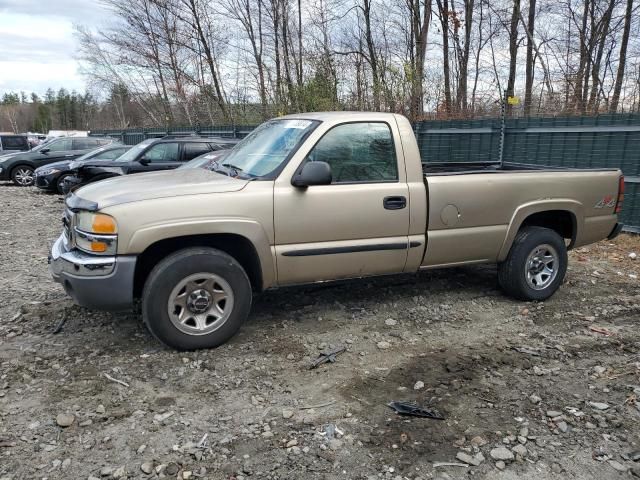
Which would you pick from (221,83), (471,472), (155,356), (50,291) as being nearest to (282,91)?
(221,83)

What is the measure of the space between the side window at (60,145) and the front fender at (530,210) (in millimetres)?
16273

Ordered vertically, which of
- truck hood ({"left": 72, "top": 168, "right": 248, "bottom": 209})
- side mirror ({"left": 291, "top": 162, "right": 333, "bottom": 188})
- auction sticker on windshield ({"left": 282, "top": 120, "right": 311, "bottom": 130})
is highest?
auction sticker on windshield ({"left": 282, "top": 120, "right": 311, "bottom": 130})

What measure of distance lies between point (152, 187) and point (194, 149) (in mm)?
7787

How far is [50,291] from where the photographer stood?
5.44 m

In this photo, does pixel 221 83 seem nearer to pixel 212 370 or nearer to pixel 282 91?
pixel 282 91

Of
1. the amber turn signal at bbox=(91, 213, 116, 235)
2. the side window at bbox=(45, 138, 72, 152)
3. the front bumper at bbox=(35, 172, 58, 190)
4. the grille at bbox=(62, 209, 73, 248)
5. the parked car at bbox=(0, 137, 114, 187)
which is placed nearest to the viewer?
the amber turn signal at bbox=(91, 213, 116, 235)

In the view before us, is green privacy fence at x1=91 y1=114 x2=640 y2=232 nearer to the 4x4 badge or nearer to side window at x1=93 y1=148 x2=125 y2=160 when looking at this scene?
the 4x4 badge

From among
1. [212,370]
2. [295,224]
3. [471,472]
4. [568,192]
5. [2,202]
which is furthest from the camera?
[2,202]

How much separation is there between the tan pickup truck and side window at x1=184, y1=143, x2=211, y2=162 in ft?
22.1

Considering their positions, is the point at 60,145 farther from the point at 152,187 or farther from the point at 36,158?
the point at 152,187

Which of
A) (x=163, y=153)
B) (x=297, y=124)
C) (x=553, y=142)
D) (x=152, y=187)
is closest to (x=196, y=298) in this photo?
(x=152, y=187)

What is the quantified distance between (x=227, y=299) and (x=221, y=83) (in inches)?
924

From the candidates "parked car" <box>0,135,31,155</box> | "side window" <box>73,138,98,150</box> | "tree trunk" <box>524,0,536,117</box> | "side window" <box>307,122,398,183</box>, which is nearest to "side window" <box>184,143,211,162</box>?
"side window" <box>307,122,398,183</box>

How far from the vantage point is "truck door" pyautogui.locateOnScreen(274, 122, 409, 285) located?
415cm
